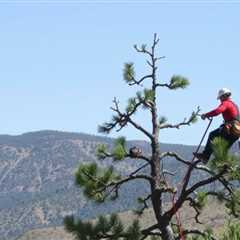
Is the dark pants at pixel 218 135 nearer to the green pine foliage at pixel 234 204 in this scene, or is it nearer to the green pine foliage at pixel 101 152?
the green pine foliage at pixel 234 204

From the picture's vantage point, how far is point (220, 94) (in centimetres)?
1462

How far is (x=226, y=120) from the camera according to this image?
14508 millimetres

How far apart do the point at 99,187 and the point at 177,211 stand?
70.9 inches

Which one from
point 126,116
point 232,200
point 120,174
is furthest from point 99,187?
point 232,200

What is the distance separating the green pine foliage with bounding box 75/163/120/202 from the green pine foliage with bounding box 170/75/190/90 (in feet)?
8.50

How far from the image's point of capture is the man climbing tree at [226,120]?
14.3 metres

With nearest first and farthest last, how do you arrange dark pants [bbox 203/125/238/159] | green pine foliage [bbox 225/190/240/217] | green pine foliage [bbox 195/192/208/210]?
green pine foliage [bbox 225/190/240/217] < dark pants [bbox 203/125/238/159] < green pine foliage [bbox 195/192/208/210]

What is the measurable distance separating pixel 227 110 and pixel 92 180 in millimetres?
3296

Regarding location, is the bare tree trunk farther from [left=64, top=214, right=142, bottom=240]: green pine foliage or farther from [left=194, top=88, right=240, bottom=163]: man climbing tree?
[left=194, top=88, right=240, bottom=163]: man climbing tree

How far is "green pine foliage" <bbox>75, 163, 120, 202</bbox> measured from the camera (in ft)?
48.5

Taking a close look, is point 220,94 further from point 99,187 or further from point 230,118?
point 99,187

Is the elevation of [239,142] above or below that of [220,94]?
below

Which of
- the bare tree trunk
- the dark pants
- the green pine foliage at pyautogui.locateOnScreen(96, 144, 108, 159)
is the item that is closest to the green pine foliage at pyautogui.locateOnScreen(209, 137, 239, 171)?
the dark pants

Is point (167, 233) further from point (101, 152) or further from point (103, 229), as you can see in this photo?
point (101, 152)
